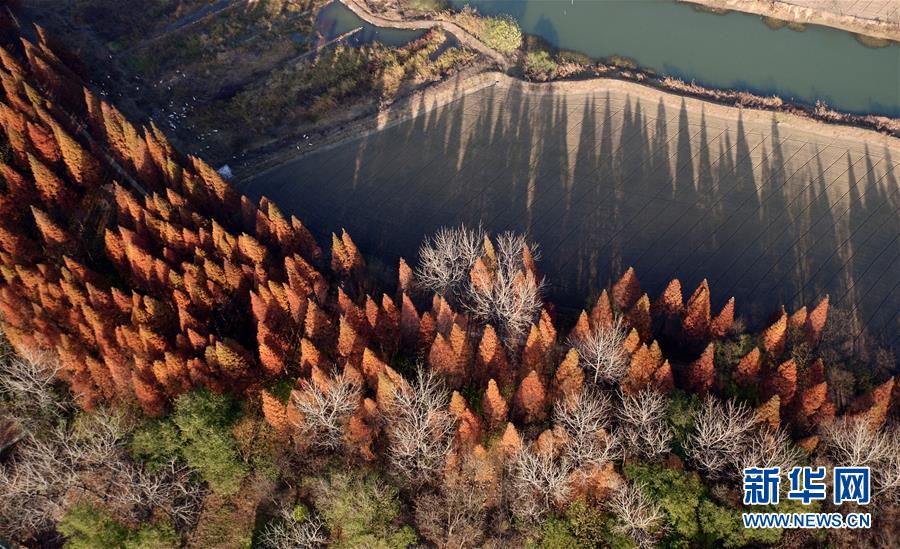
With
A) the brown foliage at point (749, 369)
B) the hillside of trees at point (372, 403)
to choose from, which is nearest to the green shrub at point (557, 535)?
the hillside of trees at point (372, 403)

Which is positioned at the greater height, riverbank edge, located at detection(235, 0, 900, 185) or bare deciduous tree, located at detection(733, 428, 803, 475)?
riverbank edge, located at detection(235, 0, 900, 185)

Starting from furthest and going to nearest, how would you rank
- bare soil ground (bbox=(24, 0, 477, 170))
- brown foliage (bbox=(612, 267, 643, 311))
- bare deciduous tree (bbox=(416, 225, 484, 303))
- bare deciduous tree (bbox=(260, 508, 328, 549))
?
bare soil ground (bbox=(24, 0, 477, 170)) → bare deciduous tree (bbox=(416, 225, 484, 303)) → brown foliage (bbox=(612, 267, 643, 311)) → bare deciduous tree (bbox=(260, 508, 328, 549))

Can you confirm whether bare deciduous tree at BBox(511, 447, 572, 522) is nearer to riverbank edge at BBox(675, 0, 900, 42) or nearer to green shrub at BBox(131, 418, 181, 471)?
green shrub at BBox(131, 418, 181, 471)

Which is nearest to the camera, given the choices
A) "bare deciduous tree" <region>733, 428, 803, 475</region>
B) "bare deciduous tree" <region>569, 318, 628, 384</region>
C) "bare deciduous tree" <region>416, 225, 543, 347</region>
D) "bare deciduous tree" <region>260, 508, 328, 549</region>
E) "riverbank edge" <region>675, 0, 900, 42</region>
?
"bare deciduous tree" <region>733, 428, 803, 475</region>

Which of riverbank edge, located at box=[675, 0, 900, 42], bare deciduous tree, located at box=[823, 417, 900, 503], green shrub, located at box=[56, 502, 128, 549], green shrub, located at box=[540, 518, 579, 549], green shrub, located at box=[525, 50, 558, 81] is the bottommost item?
green shrub, located at box=[540, 518, 579, 549]

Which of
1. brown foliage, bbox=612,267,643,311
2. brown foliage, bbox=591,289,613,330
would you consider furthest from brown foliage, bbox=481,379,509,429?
brown foliage, bbox=612,267,643,311

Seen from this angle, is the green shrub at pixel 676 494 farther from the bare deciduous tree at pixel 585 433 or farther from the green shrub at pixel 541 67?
the green shrub at pixel 541 67

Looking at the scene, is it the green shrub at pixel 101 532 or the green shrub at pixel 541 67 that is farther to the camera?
the green shrub at pixel 541 67

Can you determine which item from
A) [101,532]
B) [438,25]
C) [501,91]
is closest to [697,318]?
[501,91]
